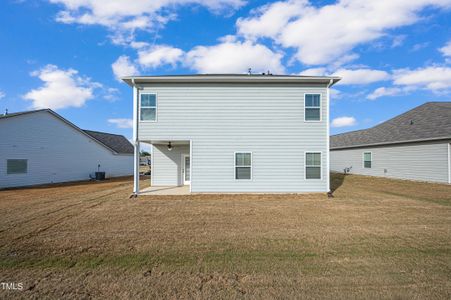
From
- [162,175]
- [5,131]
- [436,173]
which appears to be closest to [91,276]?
[162,175]

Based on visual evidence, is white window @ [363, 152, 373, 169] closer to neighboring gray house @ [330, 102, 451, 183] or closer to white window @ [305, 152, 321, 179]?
neighboring gray house @ [330, 102, 451, 183]

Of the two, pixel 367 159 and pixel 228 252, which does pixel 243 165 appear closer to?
pixel 228 252

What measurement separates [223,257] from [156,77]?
30.2 ft

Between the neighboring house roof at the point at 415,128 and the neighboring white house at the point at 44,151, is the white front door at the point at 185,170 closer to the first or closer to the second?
the neighboring white house at the point at 44,151

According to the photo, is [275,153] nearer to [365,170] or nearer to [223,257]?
[223,257]

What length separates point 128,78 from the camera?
10.9 metres

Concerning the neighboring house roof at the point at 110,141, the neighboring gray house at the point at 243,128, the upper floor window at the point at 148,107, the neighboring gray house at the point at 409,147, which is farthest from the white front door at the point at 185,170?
the neighboring gray house at the point at 409,147

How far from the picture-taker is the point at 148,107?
37.0 feet

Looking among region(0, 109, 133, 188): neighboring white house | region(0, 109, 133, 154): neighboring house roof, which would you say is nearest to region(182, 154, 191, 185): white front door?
region(0, 109, 133, 188): neighboring white house

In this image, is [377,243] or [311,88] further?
[311,88]

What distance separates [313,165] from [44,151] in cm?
2016

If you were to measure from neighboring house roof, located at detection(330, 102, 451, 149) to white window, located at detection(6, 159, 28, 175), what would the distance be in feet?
93.8

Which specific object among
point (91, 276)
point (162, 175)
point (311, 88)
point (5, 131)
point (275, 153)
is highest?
point (311, 88)

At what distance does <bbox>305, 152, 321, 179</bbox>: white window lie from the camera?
11.2 metres
